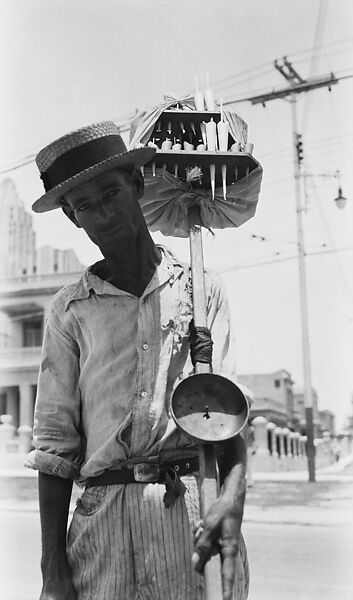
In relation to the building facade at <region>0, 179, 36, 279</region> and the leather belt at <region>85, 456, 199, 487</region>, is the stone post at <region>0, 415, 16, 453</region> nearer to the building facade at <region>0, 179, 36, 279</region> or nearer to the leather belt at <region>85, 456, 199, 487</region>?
the building facade at <region>0, 179, 36, 279</region>

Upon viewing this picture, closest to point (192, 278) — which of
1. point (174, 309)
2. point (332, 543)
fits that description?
point (174, 309)

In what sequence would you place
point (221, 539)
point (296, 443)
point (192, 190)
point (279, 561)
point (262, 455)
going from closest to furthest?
point (221, 539) < point (192, 190) < point (279, 561) < point (262, 455) < point (296, 443)

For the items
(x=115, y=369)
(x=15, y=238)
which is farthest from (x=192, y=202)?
(x=15, y=238)

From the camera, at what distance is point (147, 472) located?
134cm

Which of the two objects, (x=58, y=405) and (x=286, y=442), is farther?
(x=286, y=442)

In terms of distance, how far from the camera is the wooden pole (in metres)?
1.14

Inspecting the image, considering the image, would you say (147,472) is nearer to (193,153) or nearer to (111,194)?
(111,194)

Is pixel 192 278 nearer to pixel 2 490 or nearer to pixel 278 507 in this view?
pixel 278 507

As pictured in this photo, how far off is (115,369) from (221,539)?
38 cm

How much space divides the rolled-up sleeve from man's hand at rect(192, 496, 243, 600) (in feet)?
1.09

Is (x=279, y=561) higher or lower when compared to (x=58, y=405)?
lower

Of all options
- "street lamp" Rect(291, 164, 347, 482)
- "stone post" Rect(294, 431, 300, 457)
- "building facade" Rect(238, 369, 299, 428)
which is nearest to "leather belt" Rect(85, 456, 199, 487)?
"street lamp" Rect(291, 164, 347, 482)

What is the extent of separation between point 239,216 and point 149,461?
0.59 meters

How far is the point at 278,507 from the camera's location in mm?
10742
